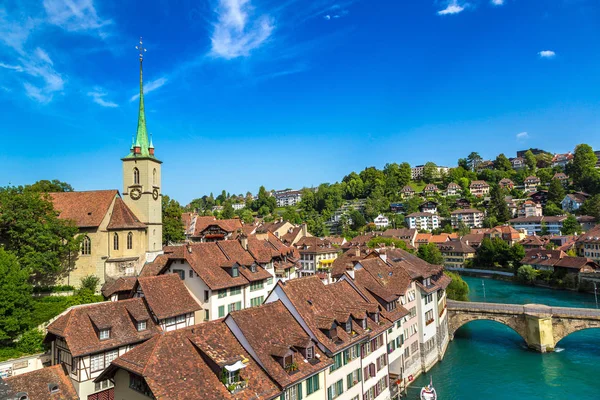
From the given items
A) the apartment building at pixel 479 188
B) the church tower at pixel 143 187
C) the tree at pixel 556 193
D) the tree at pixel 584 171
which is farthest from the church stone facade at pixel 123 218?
the apartment building at pixel 479 188

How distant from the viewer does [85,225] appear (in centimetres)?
4131

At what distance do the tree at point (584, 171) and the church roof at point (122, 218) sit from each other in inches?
6064

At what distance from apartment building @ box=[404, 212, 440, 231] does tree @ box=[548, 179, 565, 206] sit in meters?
40.4

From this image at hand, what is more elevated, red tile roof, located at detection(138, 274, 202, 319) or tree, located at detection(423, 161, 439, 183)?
tree, located at detection(423, 161, 439, 183)

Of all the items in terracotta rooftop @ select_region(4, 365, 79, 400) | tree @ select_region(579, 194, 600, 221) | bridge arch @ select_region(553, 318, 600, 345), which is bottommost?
bridge arch @ select_region(553, 318, 600, 345)

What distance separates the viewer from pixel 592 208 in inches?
4441

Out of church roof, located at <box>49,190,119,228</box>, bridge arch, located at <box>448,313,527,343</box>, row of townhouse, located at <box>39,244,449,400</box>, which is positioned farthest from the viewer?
bridge arch, located at <box>448,313,527,343</box>

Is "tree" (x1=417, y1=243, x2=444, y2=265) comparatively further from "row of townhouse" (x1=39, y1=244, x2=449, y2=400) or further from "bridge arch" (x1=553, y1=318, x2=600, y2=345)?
"row of townhouse" (x1=39, y1=244, x2=449, y2=400)

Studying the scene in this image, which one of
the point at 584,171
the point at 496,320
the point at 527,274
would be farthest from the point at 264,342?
the point at 584,171

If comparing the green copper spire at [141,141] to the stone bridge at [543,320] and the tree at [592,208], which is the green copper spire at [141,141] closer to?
the stone bridge at [543,320]

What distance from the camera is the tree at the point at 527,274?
76500 mm

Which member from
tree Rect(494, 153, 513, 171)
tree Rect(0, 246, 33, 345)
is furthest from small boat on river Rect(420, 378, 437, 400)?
tree Rect(494, 153, 513, 171)

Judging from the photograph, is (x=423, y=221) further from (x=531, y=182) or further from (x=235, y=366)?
(x=235, y=366)

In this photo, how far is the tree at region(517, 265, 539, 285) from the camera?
251 feet
